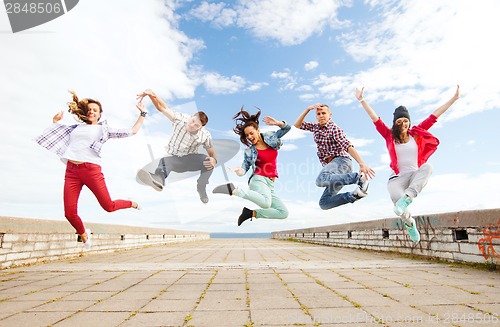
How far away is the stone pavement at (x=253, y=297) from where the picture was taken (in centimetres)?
346

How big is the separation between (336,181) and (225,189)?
732 millimetres

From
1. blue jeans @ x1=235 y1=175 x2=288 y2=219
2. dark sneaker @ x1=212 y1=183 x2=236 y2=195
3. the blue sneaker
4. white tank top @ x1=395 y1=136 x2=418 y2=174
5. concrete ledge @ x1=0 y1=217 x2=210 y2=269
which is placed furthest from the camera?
concrete ledge @ x1=0 y1=217 x2=210 y2=269

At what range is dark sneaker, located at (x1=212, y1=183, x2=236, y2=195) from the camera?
2053 millimetres

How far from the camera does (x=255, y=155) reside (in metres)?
2.42

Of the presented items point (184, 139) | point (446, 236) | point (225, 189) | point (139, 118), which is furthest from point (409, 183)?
point (446, 236)

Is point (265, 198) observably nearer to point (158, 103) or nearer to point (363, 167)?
point (363, 167)

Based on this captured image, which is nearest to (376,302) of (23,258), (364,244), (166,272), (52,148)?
(52,148)

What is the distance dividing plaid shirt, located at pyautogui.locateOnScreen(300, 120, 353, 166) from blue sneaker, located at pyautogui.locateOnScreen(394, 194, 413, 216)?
2.13 feet

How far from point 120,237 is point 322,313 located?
12493mm

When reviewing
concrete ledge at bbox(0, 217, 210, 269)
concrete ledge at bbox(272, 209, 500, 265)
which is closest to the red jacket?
concrete ledge at bbox(272, 209, 500, 265)

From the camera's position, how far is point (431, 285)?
5141 millimetres

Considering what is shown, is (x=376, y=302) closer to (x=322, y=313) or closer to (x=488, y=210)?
(x=322, y=313)

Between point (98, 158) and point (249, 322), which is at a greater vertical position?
point (98, 158)

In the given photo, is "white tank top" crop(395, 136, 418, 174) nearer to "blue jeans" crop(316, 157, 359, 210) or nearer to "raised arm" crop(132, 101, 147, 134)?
"blue jeans" crop(316, 157, 359, 210)
